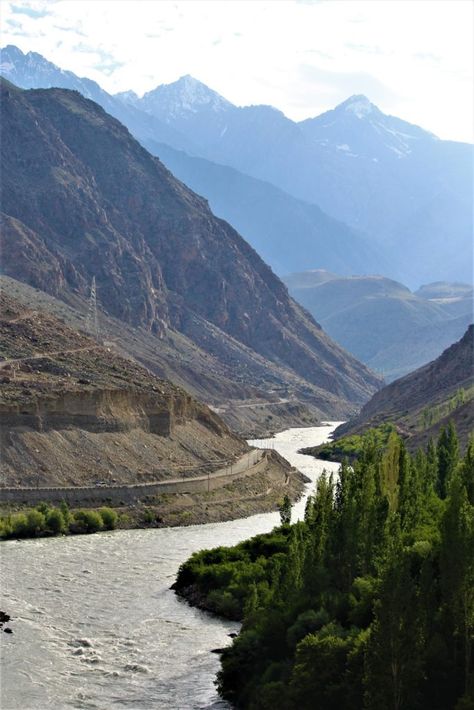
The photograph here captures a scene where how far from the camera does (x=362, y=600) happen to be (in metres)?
57.9

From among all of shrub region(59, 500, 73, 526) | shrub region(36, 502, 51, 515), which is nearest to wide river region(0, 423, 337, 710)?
shrub region(59, 500, 73, 526)

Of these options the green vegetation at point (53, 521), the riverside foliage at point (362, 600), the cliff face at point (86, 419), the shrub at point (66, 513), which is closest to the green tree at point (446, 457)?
the riverside foliage at point (362, 600)

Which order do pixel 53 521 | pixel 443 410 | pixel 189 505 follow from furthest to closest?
pixel 443 410, pixel 189 505, pixel 53 521

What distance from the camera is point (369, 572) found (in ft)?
211

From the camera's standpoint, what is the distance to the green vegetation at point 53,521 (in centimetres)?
9875

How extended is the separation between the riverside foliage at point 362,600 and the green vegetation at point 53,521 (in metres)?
19.9

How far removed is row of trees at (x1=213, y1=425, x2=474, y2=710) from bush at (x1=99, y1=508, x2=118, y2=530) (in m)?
34.4

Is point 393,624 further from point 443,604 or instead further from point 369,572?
point 369,572

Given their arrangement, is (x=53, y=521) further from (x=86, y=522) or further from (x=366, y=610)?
(x=366, y=610)

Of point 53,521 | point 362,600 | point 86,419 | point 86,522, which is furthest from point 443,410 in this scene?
point 362,600

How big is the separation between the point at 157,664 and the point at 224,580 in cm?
1883

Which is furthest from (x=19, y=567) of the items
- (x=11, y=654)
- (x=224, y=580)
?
(x=11, y=654)

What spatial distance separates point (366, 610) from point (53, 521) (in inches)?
1955

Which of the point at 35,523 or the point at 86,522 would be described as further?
the point at 86,522
